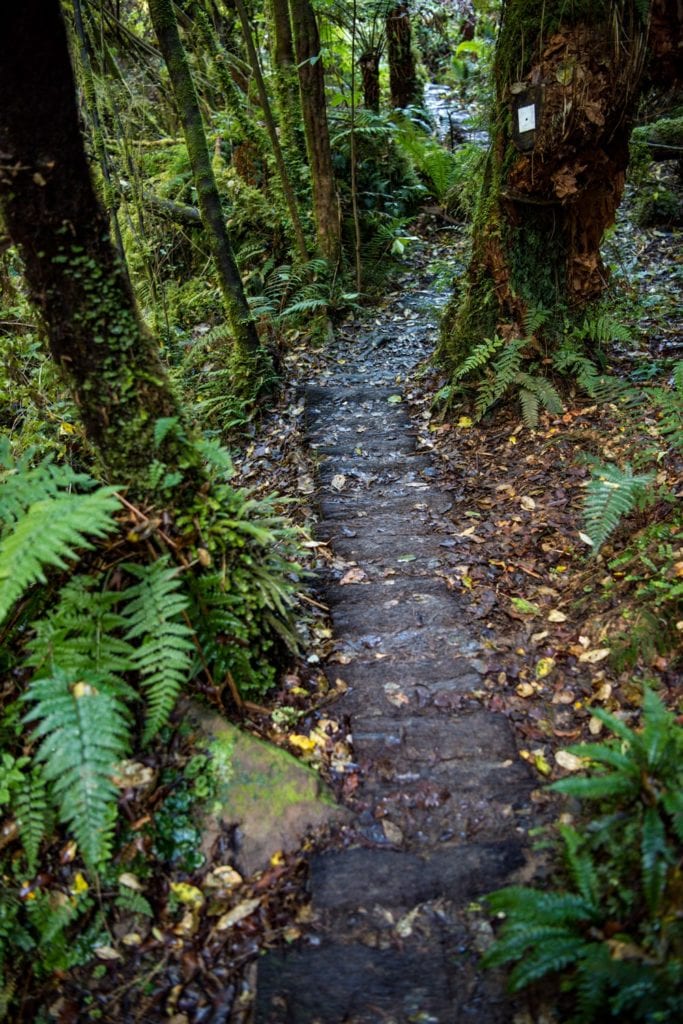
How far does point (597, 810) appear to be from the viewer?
2404 mm

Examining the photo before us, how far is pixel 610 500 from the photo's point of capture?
11.6ft

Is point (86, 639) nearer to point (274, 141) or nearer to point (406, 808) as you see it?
point (406, 808)

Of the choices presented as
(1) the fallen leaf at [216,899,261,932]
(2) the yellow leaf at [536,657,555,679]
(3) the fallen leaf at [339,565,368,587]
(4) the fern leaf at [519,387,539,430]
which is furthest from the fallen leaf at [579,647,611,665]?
(4) the fern leaf at [519,387,539,430]

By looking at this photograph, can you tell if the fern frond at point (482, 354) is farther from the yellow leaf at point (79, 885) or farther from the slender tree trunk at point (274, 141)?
the yellow leaf at point (79, 885)

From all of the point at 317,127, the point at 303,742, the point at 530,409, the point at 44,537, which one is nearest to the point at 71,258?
the point at 44,537

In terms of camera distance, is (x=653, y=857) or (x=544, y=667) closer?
(x=653, y=857)

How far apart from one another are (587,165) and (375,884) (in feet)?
16.3

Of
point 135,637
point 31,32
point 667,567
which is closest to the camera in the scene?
point 31,32

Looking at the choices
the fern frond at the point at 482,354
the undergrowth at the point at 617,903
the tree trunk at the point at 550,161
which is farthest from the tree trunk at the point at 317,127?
the undergrowth at the point at 617,903

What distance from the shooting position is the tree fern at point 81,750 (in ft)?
→ 7.17

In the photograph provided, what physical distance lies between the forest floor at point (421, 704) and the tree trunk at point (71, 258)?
1454 millimetres

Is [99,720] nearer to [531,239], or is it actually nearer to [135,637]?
[135,637]

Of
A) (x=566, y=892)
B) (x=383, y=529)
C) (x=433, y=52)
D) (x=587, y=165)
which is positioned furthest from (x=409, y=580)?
(x=433, y=52)

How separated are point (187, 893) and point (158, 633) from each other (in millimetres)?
1002
